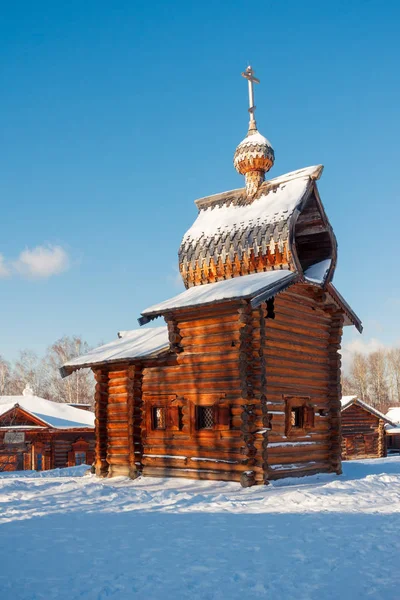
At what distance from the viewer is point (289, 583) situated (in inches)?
254

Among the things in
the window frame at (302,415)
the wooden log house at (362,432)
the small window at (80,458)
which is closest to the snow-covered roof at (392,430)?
the wooden log house at (362,432)

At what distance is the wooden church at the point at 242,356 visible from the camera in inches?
614

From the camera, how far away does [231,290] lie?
15.8 meters

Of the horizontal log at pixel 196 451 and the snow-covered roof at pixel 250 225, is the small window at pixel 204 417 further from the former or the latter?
the snow-covered roof at pixel 250 225

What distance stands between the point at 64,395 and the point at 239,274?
4296 cm

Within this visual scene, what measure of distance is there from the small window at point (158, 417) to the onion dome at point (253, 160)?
297 inches

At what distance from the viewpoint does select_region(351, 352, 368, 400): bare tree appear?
85.6 metres

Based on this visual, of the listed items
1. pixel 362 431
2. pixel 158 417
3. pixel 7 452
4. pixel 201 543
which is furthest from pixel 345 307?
pixel 362 431

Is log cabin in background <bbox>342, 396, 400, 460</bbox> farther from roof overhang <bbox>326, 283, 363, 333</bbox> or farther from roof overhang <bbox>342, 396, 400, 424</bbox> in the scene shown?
roof overhang <bbox>326, 283, 363, 333</bbox>

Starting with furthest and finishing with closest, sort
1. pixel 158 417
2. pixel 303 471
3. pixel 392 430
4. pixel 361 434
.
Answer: pixel 392 430, pixel 361 434, pixel 158 417, pixel 303 471

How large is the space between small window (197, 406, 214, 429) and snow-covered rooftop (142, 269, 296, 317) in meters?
2.91

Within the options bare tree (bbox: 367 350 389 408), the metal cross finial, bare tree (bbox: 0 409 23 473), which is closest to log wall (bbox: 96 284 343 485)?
the metal cross finial

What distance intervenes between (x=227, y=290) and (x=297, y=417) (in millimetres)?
4641

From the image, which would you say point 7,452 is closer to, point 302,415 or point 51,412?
point 51,412
